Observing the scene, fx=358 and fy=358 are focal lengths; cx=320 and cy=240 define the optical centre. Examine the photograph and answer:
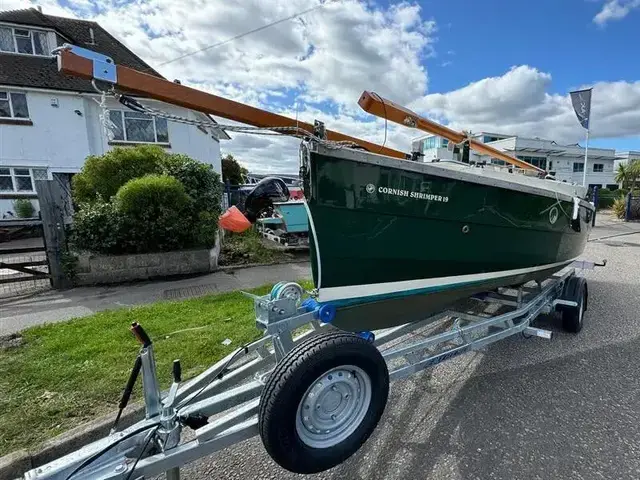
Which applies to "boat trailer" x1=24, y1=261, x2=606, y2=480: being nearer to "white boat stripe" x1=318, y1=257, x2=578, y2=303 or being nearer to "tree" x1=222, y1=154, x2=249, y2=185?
"white boat stripe" x1=318, y1=257, x2=578, y2=303

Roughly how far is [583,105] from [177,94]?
12993mm

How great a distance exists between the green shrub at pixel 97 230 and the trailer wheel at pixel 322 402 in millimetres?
5537

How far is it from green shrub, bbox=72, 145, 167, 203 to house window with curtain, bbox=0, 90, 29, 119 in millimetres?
9252

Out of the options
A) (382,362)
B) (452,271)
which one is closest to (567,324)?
(452,271)

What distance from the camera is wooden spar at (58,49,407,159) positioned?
227 centimetres

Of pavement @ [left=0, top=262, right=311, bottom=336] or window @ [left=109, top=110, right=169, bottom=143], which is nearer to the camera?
pavement @ [left=0, top=262, right=311, bottom=336]

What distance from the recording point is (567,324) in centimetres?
423

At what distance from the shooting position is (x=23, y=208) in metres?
12.8

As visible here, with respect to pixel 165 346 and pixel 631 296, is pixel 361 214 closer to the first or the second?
pixel 165 346

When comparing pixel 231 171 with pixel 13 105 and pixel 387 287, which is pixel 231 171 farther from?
pixel 387 287

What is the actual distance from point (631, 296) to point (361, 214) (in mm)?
5863

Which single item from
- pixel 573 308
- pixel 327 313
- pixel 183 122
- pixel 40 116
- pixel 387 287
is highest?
pixel 40 116

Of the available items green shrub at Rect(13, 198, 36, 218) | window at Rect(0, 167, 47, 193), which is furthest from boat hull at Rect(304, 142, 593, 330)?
window at Rect(0, 167, 47, 193)

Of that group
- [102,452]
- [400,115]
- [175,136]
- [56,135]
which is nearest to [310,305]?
[102,452]
